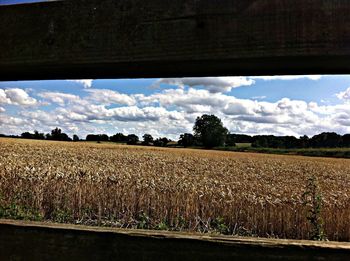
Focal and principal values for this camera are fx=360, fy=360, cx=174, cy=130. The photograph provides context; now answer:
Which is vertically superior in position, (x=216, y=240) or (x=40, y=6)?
(x=40, y=6)

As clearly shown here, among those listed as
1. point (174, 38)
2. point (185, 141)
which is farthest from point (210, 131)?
point (174, 38)

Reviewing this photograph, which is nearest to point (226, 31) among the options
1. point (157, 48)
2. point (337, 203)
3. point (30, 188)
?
point (157, 48)

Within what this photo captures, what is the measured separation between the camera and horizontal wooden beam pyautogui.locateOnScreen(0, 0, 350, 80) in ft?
3.50

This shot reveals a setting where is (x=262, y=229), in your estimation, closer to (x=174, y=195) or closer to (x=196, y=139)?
(x=174, y=195)

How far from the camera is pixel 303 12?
1067 millimetres

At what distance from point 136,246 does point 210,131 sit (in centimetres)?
10364

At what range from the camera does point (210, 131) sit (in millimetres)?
104188

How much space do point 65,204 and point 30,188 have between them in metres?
1.08

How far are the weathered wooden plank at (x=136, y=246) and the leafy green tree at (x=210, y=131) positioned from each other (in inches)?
3857

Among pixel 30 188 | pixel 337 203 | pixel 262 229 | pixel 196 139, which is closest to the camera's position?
pixel 262 229

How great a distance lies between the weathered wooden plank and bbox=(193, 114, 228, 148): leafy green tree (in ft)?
321

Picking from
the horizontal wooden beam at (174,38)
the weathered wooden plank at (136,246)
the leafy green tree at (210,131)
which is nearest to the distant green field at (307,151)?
the leafy green tree at (210,131)

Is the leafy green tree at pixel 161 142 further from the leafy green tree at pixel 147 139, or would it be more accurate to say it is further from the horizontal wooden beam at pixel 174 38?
the horizontal wooden beam at pixel 174 38

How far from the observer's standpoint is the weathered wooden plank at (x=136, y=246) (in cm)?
101
